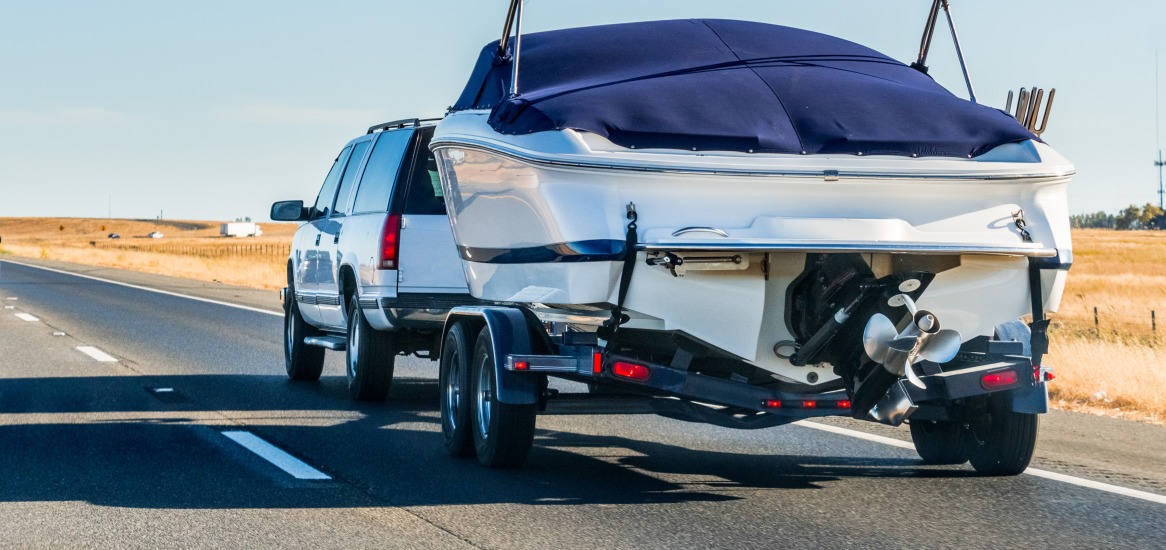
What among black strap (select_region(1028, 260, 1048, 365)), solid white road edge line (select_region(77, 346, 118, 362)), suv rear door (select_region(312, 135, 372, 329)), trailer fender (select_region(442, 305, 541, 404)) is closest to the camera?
black strap (select_region(1028, 260, 1048, 365))

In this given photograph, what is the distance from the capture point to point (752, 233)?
657 cm

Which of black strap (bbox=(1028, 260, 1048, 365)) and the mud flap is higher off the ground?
black strap (bbox=(1028, 260, 1048, 365))

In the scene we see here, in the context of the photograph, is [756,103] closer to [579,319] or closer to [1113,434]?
[579,319]

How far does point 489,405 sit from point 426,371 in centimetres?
616

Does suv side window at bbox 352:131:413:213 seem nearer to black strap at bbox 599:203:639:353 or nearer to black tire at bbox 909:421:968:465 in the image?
black strap at bbox 599:203:639:353

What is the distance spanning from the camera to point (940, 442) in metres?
8.21

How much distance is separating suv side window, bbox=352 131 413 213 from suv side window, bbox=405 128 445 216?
139 millimetres

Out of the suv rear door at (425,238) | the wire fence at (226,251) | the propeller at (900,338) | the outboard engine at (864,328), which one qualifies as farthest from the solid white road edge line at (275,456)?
the wire fence at (226,251)

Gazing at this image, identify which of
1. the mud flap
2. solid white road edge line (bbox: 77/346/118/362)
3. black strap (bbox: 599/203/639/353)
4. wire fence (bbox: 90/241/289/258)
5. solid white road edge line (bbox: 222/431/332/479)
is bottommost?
wire fence (bbox: 90/241/289/258)

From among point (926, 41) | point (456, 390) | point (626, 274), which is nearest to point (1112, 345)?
point (926, 41)

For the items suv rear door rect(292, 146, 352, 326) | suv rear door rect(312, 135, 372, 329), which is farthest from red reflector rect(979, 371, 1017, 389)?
suv rear door rect(292, 146, 352, 326)

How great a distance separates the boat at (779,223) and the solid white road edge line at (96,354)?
8.59 m

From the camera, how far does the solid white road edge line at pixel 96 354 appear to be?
14688 millimetres

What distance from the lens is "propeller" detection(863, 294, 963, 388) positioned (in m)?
6.50
